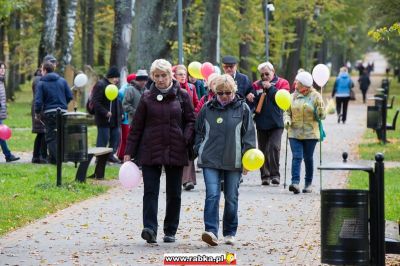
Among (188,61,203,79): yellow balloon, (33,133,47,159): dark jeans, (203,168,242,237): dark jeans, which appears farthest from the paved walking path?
(33,133,47,159): dark jeans

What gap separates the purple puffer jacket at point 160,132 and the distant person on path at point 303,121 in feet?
16.6

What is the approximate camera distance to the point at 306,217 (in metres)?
14.1

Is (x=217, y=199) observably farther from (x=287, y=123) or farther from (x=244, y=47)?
(x=244, y=47)

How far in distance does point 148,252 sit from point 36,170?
8.53 metres

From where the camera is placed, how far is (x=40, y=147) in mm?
21375

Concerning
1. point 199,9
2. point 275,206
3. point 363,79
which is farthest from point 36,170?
point 363,79

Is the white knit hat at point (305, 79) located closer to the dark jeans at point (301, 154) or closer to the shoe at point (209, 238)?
the dark jeans at point (301, 154)

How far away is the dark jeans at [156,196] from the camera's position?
11.8 m

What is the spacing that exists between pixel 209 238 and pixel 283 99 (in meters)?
5.39

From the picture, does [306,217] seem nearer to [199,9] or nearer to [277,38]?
[199,9]

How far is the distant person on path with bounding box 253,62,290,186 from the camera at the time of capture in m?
17.9

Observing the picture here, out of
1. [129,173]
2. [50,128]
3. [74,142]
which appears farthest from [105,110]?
[129,173]

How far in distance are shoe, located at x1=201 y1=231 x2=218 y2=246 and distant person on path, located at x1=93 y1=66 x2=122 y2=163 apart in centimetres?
965

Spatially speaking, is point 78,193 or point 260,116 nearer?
point 78,193
